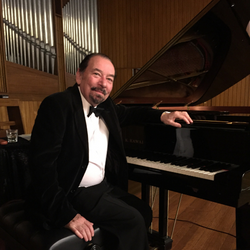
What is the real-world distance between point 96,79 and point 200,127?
0.69 m

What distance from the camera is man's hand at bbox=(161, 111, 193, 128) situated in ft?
4.99

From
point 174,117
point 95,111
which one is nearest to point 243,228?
point 174,117

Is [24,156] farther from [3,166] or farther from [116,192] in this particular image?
[116,192]

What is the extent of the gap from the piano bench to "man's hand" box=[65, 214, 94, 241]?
0.8 inches

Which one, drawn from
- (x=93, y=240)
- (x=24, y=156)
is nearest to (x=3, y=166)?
(x=24, y=156)

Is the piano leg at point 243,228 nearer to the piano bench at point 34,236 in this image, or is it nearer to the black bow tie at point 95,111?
the piano bench at point 34,236

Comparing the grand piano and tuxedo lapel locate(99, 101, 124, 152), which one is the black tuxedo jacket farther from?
the grand piano

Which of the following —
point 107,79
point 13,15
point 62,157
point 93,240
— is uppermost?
point 13,15

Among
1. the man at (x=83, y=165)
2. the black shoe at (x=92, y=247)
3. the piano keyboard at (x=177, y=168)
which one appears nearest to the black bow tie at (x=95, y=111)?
the man at (x=83, y=165)

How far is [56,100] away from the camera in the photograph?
4.06 feet

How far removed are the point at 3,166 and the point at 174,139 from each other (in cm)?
128

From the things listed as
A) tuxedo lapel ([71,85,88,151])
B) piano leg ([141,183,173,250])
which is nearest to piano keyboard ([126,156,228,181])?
piano leg ([141,183,173,250])

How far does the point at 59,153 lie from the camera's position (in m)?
1.23

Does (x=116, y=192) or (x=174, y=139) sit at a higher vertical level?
(x=174, y=139)
